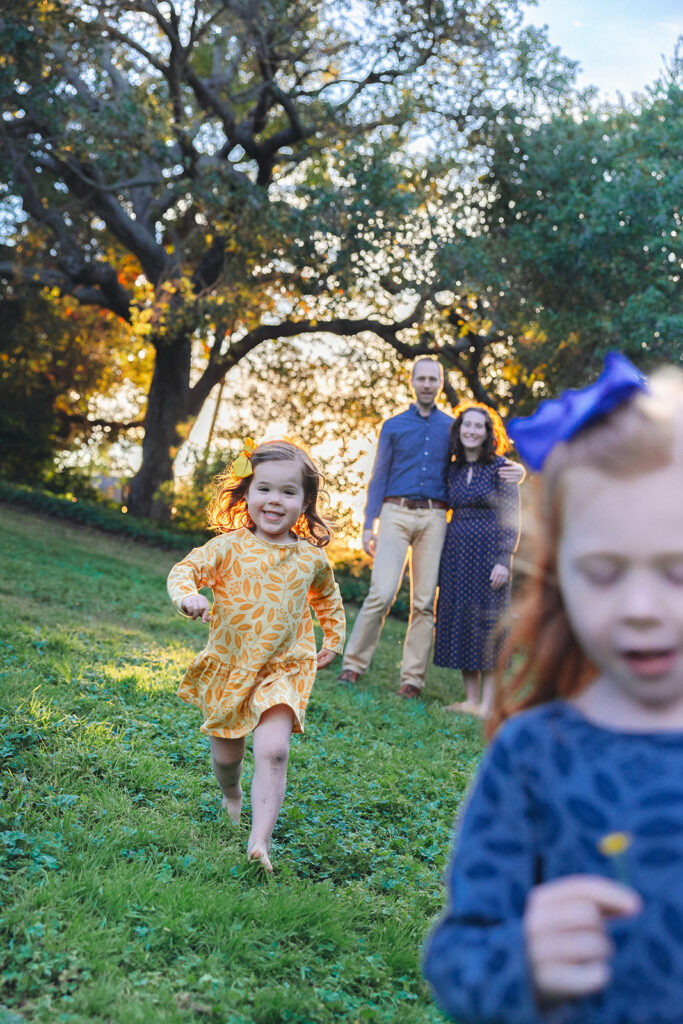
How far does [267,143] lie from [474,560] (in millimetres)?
9846

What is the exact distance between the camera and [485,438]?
6.93 metres

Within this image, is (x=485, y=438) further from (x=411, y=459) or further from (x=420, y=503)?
(x=420, y=503)

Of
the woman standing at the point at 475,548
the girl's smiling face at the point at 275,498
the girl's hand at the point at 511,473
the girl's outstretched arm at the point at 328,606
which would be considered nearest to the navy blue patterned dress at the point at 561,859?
the girl's smiling face at the point at 275,498

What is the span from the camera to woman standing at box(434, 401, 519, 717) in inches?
273

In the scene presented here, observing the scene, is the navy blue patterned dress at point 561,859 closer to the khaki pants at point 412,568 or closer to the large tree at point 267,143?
the khaki pants at point 412,568

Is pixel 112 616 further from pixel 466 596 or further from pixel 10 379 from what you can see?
pixel 10 379

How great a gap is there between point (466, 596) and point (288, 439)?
342 centimetres

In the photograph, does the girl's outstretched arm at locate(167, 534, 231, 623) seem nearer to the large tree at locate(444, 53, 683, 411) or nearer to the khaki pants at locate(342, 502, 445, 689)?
the khaki pants at locate(342, 502, 445, 689)

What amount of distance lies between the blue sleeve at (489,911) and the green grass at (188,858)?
5.32ft

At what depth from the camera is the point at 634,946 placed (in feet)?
3.56

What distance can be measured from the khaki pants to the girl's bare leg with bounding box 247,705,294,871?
12.3 feet

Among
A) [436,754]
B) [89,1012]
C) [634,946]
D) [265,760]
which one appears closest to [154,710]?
[436,754]

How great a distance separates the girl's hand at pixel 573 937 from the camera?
101 cm

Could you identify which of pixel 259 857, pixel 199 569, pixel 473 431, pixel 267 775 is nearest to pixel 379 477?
pixel 473 431
